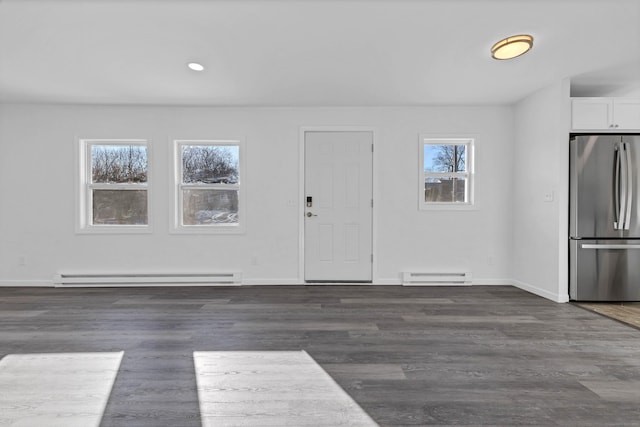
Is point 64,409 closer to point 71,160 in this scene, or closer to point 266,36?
point 266,36

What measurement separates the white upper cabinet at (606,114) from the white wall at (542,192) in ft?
0.40

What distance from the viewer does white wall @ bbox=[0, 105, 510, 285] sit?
440cm

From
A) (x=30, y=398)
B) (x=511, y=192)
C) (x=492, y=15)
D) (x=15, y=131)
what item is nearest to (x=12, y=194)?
(x=15, y=131)

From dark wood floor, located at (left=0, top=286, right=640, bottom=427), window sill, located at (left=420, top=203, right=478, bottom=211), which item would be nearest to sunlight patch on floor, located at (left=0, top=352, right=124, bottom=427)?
dark wood floor, located at (left=0, top=286, right=640, bottom=427)

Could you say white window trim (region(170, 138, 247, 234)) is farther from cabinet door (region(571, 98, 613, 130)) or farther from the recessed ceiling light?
cabinet door (region(571, 98, 613, 130))

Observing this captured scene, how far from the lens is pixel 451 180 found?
15.0 feet

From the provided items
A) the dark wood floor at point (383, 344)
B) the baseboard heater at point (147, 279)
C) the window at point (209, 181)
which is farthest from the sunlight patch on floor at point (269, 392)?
the window at point (209, 181)

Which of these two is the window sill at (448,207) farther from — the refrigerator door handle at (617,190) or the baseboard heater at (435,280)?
the refrigerator door handle at (617,190)

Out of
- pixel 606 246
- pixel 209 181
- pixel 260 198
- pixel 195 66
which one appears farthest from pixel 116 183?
pixel 606 246

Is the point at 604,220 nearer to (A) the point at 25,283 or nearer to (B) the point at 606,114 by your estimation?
(B) the point at 606,114

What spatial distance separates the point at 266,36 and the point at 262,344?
2.56 metres

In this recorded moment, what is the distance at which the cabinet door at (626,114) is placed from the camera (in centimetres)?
356

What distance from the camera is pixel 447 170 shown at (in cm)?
459

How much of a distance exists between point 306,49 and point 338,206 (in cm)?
206
